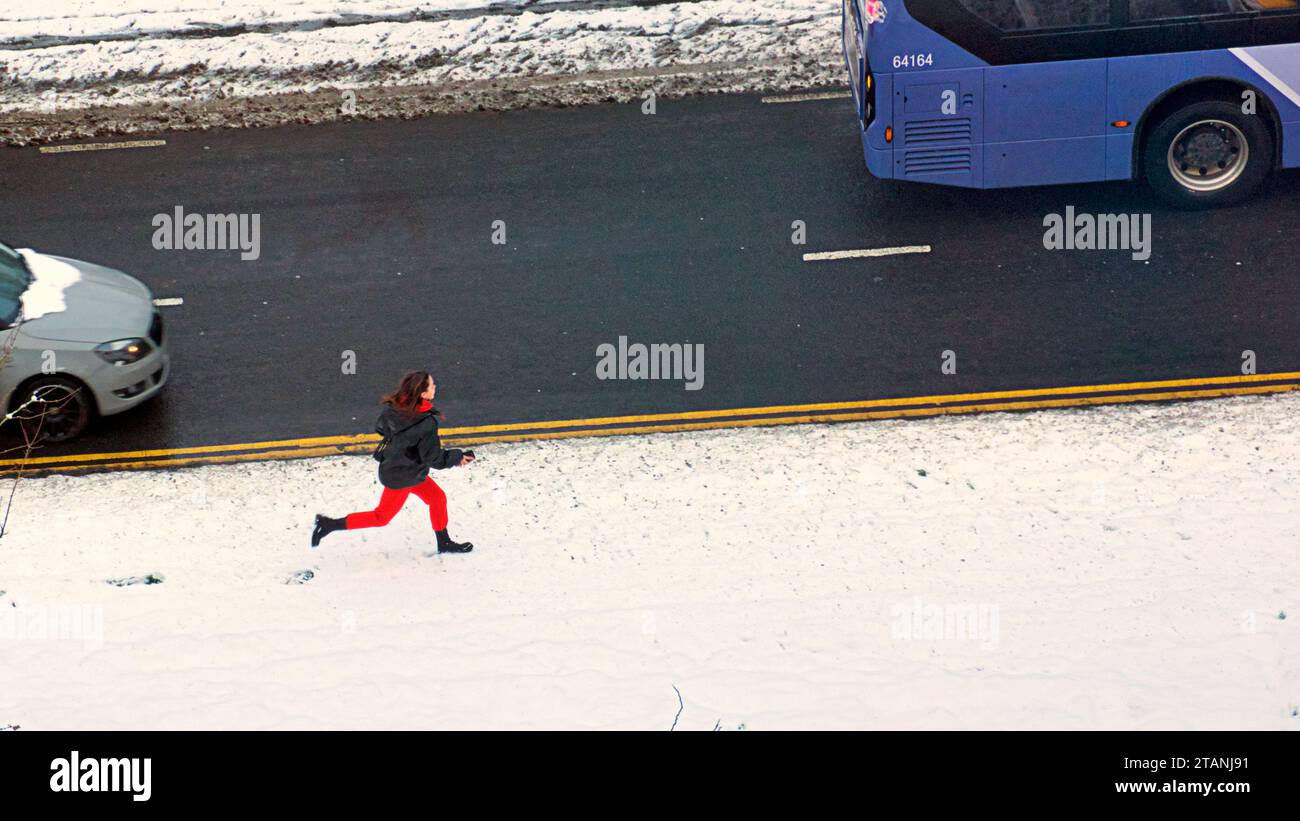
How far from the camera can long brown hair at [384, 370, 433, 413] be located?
898 centimetres

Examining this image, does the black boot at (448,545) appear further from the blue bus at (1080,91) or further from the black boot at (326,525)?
the blue bus at (1080,91)

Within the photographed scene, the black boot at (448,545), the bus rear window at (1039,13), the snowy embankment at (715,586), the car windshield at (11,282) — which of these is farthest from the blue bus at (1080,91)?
the car windshield at (11,282)

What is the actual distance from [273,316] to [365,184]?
2.50m

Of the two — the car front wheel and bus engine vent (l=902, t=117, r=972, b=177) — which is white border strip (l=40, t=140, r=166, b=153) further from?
bus engine vent (l=902, t=117, r=972, b=177)

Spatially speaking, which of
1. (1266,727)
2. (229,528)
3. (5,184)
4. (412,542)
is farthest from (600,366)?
(5,184)

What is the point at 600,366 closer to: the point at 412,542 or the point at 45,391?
the point at 412,542

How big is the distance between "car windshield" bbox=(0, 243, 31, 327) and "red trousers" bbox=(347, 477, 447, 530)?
3.45m

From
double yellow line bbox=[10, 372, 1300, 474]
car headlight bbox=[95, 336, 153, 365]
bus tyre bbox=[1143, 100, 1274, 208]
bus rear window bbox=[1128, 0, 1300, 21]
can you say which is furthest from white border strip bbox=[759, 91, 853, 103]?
car headlight bbox=[95, 336, 153, 365]

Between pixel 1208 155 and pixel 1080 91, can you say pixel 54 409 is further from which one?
pixel 1208 155

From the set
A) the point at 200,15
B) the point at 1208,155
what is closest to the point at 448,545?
the point at 1208,155

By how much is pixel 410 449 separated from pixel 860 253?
5.33 m

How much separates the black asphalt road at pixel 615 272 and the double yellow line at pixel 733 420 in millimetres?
130

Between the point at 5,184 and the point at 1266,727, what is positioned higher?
the point at 5,184

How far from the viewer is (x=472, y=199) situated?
14141mm
